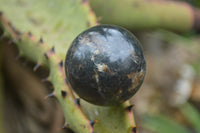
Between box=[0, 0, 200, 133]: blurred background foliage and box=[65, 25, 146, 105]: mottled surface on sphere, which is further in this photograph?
box=[0, 0, 200, 133]: blurred background foliage

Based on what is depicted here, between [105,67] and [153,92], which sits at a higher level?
[105,67]

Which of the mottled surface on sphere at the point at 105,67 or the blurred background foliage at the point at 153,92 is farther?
the blurred background foliage at the point at 153,92

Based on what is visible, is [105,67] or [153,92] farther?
[153,92]

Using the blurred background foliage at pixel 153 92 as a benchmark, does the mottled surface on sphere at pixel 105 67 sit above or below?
above

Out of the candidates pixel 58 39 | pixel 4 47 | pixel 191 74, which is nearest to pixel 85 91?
pixel 58 39

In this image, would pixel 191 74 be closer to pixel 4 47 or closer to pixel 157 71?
pixel 157 71
